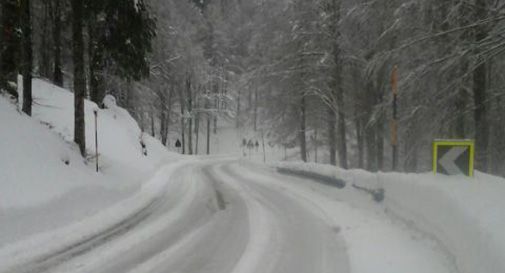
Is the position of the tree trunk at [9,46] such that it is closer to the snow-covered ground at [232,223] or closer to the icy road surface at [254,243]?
the snow-covered ground at [232,223]

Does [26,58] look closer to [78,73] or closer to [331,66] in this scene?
[78,73]

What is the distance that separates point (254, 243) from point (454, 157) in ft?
12.8

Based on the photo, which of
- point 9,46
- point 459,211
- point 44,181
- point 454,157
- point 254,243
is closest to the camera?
point 459,211

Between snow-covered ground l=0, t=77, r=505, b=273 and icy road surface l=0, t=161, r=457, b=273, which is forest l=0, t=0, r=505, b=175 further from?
icy road surface l=0, t=161, r=457, b=273

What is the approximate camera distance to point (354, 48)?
2038cm

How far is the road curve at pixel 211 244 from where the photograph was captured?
5.75 m

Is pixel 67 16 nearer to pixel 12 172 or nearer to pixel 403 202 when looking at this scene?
pixel 12 172

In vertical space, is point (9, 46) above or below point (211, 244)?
above

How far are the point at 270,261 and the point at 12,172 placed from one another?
6.14 meters

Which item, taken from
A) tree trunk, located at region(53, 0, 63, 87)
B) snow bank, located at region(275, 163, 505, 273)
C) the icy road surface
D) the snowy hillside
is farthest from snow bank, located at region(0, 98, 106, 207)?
tree trunk, located at region(53, 0, 63, 87)

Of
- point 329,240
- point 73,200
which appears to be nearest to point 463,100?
point 329,240

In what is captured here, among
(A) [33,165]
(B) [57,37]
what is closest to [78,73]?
(A) [33,165]

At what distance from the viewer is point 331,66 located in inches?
858

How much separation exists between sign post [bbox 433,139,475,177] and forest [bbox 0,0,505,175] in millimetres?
1533
